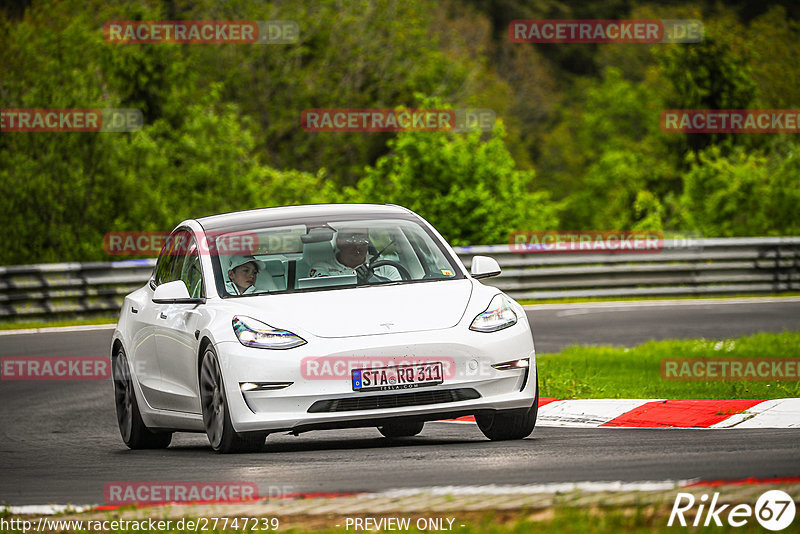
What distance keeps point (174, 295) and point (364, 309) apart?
1.36 meters

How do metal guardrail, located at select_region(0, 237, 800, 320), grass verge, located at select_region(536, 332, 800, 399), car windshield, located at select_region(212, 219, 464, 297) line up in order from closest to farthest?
car windshield, located at select_region(212, 219, 464, 297), grass verge, located at select_region(536, 332, 800, 399), metal guardrail, located at select_region(0, 237, 800, 320)

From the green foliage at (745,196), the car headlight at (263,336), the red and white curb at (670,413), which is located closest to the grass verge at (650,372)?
the red and white curb at (670,413)

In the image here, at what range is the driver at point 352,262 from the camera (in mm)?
9719

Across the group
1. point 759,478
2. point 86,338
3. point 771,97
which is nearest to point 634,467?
point 759,478

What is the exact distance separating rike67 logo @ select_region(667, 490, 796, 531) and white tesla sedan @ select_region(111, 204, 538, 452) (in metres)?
2.88

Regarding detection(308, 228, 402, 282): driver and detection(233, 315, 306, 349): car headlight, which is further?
detection(308, 228, 402, 282): driver

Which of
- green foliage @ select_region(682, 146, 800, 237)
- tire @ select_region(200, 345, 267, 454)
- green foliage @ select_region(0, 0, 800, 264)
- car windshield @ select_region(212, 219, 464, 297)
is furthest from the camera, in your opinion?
green foliage @ select_region(682, 146, 800, 237)

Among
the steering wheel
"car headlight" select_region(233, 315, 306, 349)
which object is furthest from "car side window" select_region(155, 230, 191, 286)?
"car headlight" select_region(233, 315, 306, 349)

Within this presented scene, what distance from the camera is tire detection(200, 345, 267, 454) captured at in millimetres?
8852

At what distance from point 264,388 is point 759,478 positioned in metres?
3.14

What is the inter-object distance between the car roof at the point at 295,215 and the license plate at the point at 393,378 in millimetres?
1668

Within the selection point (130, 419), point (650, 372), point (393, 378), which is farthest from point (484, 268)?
point (650, 372)

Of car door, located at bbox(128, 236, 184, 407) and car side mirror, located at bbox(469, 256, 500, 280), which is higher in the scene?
car side mirror, located at bbox(469, 256, 500, 280)

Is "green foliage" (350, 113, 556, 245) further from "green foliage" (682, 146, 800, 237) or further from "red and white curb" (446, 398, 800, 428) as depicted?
"red and white curb" (446, 398, 800, 428)
